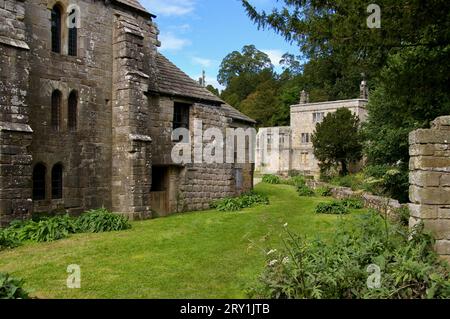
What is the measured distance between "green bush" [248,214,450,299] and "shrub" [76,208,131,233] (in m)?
7.33

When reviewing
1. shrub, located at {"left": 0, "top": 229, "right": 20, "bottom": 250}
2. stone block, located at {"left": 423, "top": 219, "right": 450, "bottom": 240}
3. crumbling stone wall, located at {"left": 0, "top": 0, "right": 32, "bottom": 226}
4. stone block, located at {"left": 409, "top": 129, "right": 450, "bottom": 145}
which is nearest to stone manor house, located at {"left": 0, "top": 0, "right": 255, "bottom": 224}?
crumbling stone wall, located at {"left": 0, "top": 0, "right": 32, "bottom": 226}

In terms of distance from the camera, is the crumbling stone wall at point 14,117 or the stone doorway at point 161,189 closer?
the crumbling stone wall at point 14,117

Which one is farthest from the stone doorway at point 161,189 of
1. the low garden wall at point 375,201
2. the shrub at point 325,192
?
the shrub at point 325,192

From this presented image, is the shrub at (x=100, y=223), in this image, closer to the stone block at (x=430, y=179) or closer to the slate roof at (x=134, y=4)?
the slate roof at (x=134, y=4)

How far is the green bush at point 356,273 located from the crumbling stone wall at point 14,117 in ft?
25.7

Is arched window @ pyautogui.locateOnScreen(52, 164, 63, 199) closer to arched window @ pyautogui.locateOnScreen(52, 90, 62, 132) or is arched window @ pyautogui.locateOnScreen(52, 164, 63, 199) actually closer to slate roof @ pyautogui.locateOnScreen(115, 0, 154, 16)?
arched window @ pyautogui.locateOnScreen(52, 90, 62, 132)

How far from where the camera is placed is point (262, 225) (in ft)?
43.7

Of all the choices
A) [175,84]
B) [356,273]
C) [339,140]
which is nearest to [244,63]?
[339,140]

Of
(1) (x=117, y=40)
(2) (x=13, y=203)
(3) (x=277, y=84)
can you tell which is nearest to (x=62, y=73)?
(1) (x=117, y=40)

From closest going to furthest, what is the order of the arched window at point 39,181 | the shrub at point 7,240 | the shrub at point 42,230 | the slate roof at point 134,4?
the shrub at point 7,240
the shrub at point 42,230
the arched window at point 39,181
the slate roof at point 134,4

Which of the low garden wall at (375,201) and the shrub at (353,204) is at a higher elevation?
the low garden wall at (375,201)

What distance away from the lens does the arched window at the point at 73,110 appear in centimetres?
1353

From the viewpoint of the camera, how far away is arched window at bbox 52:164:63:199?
13.0m

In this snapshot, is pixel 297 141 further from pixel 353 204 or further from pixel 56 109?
pixel 56 109
